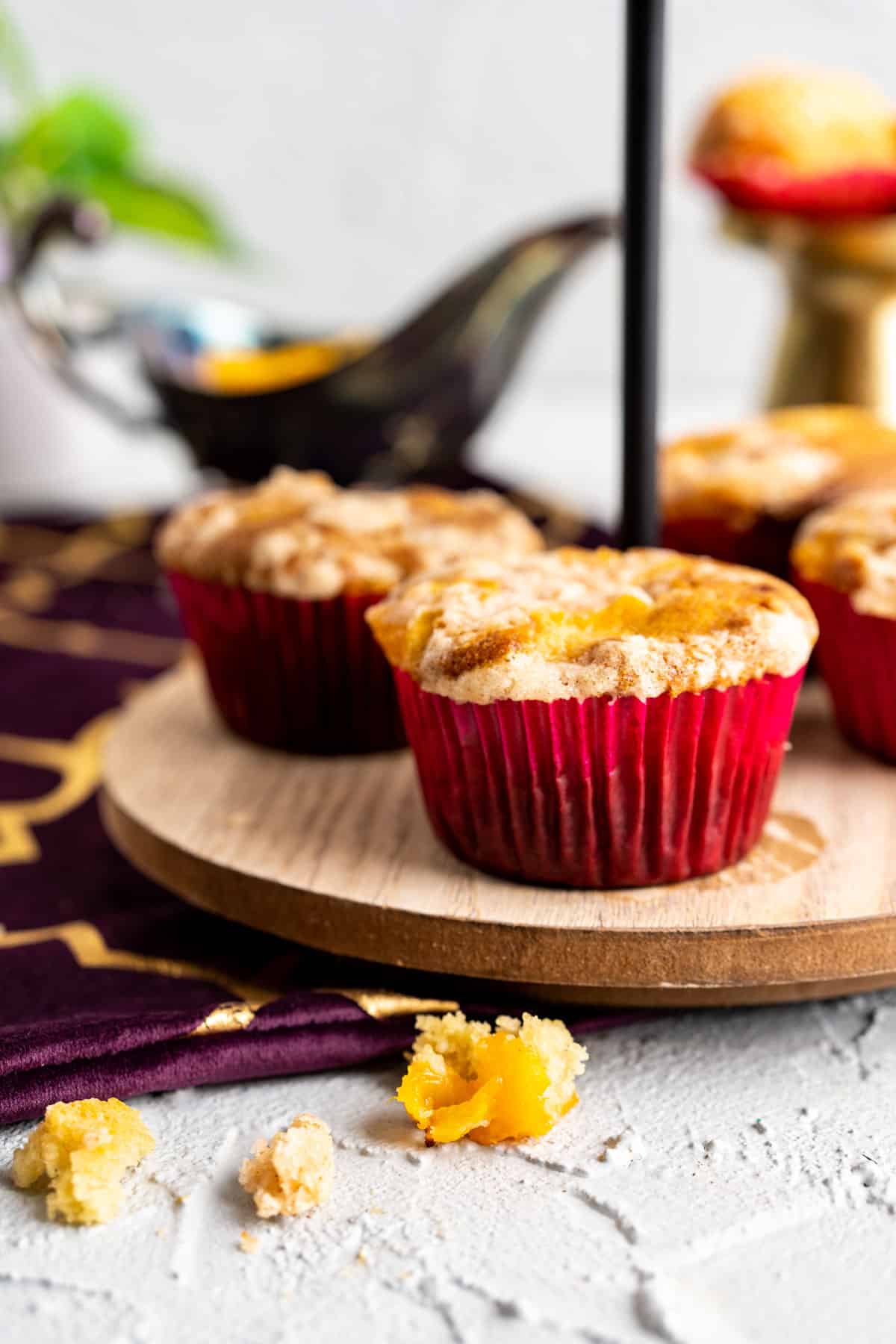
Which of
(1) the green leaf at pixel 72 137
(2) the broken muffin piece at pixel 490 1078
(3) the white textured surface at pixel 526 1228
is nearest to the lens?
(3) the white textured surface at pixel 526 1228

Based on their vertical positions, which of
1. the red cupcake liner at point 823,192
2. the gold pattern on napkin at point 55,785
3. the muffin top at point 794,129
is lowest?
the gold pattern on napkin at point 55,785

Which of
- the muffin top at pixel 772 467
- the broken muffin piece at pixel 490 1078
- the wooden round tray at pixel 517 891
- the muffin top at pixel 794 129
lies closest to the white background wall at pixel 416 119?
the muffin top at pixel 794 129

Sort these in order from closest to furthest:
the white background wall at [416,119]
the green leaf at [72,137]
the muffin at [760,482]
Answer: the muffin at [760,482] → the green leaf at [72,137] → the white background wall at [416,119]

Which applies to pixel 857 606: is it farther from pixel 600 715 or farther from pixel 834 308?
pixel 834 308

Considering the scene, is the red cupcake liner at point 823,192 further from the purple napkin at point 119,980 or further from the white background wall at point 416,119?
the white background wall at point 416,119

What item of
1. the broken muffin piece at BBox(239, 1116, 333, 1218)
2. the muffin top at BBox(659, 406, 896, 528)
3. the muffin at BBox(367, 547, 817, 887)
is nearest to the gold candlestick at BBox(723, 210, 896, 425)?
the muffin top at BBox(659, 406, 896, 528)

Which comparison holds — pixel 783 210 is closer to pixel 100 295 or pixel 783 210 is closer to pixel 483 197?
pixel 100 295

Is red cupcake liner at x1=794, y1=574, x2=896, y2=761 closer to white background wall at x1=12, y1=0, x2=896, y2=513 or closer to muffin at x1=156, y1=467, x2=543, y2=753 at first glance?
muffin at x1=156, y1=467, x2=543, y2=753

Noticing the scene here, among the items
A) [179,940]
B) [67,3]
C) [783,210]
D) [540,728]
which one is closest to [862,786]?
[540,728]
